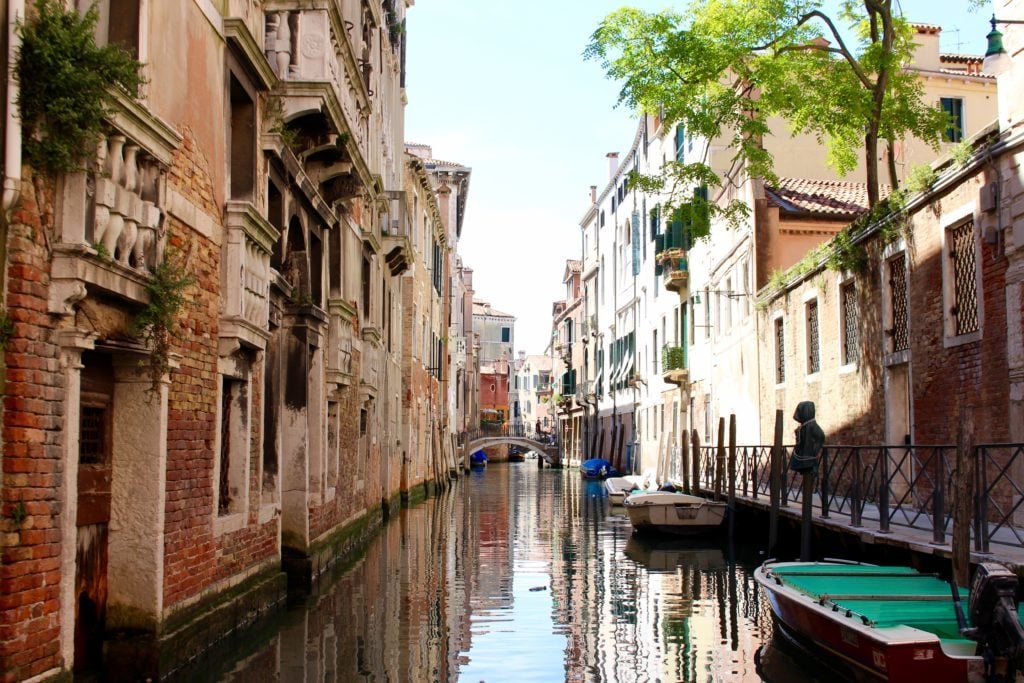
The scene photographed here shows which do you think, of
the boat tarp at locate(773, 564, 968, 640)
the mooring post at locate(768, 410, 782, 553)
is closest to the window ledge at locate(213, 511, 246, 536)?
Answer: the boat tarp at locate(773, 564, 968, 640)

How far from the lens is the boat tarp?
752cm

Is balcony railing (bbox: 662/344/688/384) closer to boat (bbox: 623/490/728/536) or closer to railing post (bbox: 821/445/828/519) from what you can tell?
boat (bbox: 623/490/728/536)

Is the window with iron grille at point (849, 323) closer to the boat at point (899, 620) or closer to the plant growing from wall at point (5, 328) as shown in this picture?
the boat at point (899, 620)

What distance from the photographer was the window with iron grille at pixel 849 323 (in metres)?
16.6

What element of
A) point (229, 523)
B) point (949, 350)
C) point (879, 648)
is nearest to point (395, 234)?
point (949, 350)

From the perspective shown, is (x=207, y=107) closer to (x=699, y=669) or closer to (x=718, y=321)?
(x=699, y=669)

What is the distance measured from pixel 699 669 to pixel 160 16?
19.8 feet

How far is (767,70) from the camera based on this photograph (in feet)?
54.7

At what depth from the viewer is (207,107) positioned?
8.53 metres

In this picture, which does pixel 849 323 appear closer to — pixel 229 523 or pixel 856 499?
pixel 856 499

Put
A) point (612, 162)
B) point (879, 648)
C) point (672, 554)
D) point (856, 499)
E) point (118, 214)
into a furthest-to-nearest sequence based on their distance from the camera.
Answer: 1. point (612, 162)
2. point (672, 554)
3. point (856, 499)
4. point (879, 648)
5. point (118, 214)

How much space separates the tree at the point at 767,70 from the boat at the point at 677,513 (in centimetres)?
557

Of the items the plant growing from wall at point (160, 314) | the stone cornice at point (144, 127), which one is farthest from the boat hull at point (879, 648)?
the stone cornice at point (144, 127)

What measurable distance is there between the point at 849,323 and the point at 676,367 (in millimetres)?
14016
